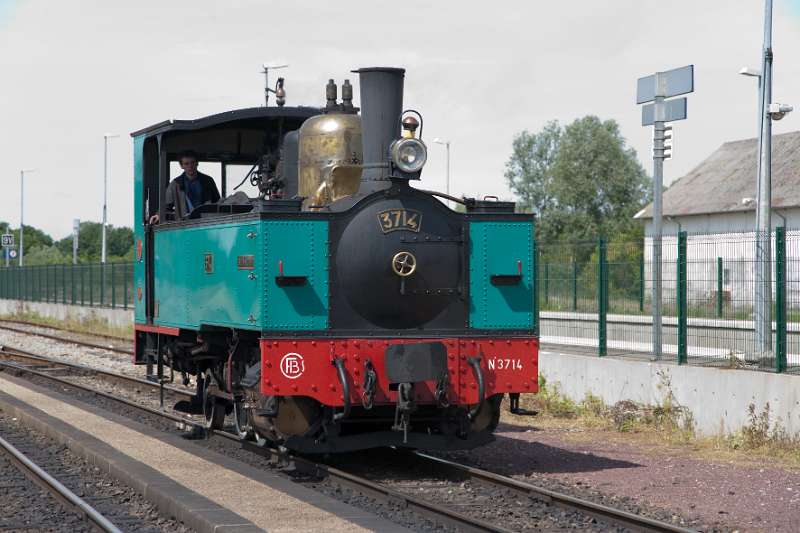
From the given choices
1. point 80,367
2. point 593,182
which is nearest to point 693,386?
point 80,367

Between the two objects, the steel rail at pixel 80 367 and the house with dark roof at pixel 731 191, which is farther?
the house with dark roof at pixel 731 191

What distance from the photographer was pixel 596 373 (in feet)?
50.0

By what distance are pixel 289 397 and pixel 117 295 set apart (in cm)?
2910

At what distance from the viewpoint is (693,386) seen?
13469mm

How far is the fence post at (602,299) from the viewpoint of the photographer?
Answer: 51.8 ft

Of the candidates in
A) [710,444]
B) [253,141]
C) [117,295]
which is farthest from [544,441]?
[117,295]

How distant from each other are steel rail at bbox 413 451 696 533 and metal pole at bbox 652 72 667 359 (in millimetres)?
5044

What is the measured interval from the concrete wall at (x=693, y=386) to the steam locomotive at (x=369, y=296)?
3.29 meters

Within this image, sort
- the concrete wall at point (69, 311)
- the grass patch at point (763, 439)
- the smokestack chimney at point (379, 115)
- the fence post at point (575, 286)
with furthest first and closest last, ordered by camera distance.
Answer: the concrete wall at point (69, 311) → the fence post at point (575, 286) → the grass patch at point (763, 439) → the smokestack chimney at point (379, 115)

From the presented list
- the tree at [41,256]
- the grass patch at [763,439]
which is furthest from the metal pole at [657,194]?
the tree at [41,256]

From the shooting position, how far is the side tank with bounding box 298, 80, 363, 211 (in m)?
10.8

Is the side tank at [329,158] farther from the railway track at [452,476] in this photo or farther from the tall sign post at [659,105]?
the tall sign post at [659,105]

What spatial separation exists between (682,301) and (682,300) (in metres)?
0.01

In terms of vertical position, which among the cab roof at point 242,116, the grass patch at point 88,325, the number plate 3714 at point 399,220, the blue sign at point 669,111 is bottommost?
the grass patch at point 88,325
